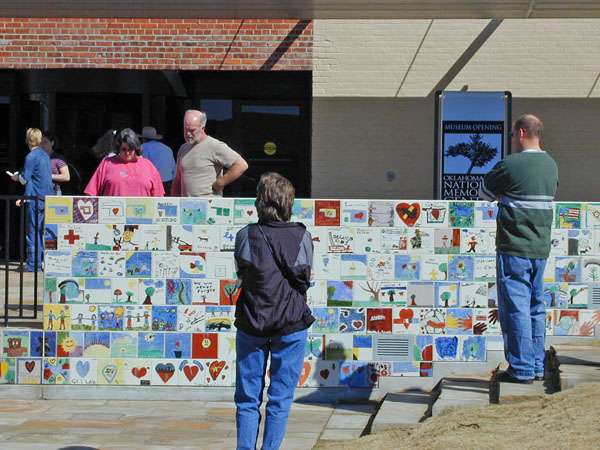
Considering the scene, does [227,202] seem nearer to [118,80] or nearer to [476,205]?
[476,205]

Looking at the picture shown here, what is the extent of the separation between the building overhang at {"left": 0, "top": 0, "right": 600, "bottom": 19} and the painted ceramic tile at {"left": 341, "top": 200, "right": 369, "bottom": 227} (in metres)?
4.81

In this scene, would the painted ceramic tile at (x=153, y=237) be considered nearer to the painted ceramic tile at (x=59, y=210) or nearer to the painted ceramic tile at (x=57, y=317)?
the painted ceramic tile at (x=59, y=210)

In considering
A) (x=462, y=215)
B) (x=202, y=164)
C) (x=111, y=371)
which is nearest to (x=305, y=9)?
(x=202, y=164)

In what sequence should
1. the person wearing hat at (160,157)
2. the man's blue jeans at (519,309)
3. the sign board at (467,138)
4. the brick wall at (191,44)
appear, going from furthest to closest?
the brick wall at (191,44), the sign board at (467,138), the person wearing hat at (160,157), the man's blue jeans at (519,309)

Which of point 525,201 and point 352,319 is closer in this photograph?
point 525,201


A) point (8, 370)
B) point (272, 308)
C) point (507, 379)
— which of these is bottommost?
point (8, 370)

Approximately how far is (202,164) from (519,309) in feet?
9.24

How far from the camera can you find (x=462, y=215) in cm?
711

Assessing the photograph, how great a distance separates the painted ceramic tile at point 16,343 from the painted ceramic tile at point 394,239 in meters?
2.73

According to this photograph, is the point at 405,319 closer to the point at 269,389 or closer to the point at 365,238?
the point at 365,238

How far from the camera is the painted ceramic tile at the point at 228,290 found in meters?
7.10

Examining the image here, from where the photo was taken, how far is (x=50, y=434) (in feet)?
19.8

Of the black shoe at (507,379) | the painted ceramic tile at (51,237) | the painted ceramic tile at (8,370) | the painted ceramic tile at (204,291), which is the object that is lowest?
the painted ceramic tile at (8,370)

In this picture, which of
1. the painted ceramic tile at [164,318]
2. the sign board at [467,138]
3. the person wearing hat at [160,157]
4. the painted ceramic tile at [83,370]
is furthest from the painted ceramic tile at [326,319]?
the sign board at [467,138]
